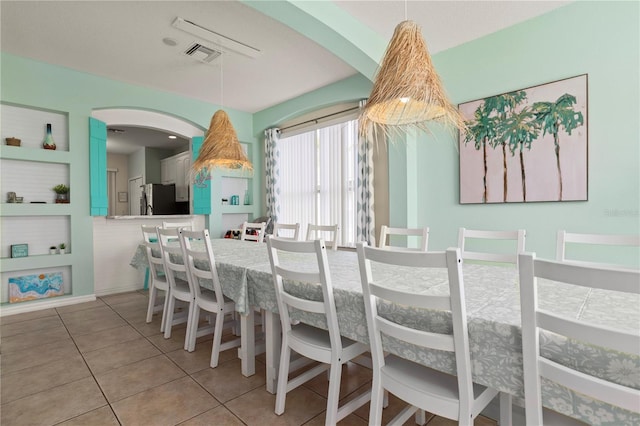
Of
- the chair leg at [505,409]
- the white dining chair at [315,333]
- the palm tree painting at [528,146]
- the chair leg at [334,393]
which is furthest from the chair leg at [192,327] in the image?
Answer: the palm tree painting at [528,146]

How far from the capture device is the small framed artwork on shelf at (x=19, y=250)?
3.78 meters

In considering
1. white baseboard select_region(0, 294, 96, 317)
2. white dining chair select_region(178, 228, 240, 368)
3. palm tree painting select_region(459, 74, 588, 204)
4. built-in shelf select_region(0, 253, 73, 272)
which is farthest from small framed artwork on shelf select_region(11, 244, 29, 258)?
palm tree painting select_region(459, 74, 588, 204)

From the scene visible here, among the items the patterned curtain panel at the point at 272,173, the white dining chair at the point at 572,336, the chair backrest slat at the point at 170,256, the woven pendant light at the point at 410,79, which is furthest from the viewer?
the patterned curtain panel at the point at 272,173

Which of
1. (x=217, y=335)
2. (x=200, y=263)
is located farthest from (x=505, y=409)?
(x=200, y=263)

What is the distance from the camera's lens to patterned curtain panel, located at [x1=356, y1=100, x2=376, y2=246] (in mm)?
4098

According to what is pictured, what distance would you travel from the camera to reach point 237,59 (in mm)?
3768

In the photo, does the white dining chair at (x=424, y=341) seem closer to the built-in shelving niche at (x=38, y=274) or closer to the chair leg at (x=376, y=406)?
the chair leg at (x=376, y=406)

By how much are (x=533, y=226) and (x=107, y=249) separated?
203 inches

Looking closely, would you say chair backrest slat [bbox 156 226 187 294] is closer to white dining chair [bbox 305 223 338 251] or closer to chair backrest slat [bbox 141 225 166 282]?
chair backrest slat [bbox 141 225 166 282]

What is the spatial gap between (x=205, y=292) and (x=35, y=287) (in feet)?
8.91

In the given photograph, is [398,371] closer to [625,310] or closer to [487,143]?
[625,310]

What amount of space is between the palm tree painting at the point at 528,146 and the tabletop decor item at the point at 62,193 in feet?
15.3

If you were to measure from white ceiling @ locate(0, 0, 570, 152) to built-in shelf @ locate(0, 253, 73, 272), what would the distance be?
2.30m

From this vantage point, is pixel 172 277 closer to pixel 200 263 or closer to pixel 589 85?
pixel 200 263
